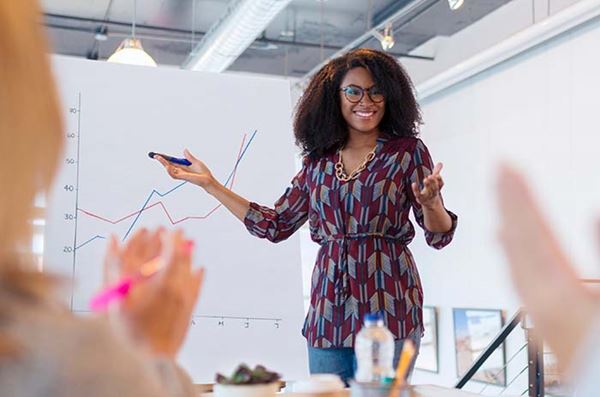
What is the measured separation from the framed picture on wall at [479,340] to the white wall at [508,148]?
0.30 ft

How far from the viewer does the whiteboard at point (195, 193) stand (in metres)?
2.71

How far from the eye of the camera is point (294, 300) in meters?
2.91

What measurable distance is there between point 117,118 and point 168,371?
210cm

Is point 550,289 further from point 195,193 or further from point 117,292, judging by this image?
point 195,193

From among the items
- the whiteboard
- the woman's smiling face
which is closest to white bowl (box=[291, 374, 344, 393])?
the woman's smiling face

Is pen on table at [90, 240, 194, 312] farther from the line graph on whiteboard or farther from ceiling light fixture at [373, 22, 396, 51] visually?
ceiling light fixture at [373, 22, 396, 51]

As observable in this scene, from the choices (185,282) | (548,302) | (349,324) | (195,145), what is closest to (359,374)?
(349,324)

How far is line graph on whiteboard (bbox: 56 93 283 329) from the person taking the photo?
266 cm

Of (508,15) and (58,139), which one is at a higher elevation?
(508,15)

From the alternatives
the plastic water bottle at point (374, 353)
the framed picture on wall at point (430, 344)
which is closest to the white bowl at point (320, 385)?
the plastic water bottle at point (374, 353)

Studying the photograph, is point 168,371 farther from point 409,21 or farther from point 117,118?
point 409,21

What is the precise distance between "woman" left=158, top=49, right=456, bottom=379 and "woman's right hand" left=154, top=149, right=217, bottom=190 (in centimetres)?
14

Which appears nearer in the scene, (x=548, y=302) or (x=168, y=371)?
(x=548, y=302)

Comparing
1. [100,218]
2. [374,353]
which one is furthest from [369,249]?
[100,218]
